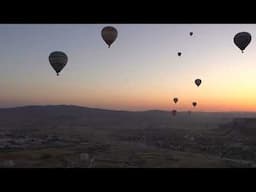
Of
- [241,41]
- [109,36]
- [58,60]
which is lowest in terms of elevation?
[109,36]

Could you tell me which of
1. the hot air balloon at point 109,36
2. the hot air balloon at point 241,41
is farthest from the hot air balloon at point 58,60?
the hot air balloon at point 241,41

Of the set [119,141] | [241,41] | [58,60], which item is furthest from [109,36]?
[119,141]

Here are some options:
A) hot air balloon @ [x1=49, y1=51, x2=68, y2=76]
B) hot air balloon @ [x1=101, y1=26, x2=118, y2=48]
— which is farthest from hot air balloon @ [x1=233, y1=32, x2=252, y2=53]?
hot air balloon @ [x1=49, y1=51, x2=68, y2=76]

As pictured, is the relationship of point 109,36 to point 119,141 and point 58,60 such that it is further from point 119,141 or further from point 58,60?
point 119,141

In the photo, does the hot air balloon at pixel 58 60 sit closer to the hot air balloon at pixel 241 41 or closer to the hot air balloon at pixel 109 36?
the hot air balloon at pixel 109 36

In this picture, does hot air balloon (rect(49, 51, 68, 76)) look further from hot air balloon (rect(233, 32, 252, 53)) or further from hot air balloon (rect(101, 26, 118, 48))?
hot air balloon (rect(233, 32, 252, 53))
